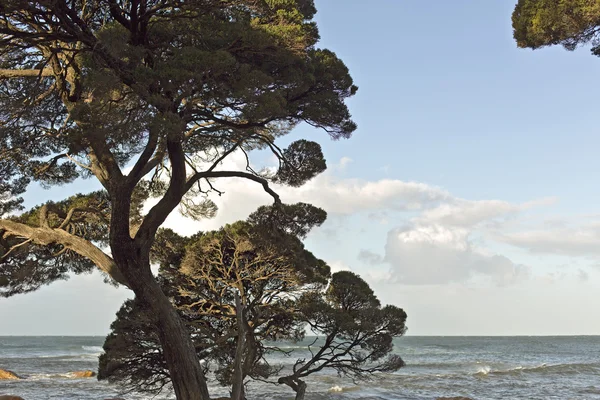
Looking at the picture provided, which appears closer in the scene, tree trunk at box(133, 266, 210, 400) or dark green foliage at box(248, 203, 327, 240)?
tree trunk at box(133, 266, 210, 400)

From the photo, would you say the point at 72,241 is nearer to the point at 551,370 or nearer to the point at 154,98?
the point at 154,98

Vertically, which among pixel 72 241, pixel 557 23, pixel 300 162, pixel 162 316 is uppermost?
pixel 557 23

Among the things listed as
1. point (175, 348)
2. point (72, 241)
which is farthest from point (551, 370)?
point (72, 241)

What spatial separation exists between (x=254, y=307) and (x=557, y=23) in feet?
24.9

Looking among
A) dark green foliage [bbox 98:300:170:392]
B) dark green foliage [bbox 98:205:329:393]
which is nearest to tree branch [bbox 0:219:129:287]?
dark green foliage [bbox 98:205:329:393]

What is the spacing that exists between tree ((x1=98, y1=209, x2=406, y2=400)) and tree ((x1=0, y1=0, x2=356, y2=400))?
185 cm

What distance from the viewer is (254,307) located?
11.9 metres

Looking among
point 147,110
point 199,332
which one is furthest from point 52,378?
point 147,110

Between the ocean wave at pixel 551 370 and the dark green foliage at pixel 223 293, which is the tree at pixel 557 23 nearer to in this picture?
the dark green foliage at pixel 223 293

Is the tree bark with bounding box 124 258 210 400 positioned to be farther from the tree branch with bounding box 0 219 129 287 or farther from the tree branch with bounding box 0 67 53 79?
the tree branch with bounding box 0 67 53 79

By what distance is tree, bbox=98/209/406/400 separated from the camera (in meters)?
11.5

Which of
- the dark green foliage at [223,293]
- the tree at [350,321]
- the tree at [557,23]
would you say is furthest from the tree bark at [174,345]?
the tree at [557,23]

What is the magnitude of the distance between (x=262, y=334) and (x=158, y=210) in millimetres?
4158

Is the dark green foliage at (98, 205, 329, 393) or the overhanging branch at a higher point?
the overhanging branch
